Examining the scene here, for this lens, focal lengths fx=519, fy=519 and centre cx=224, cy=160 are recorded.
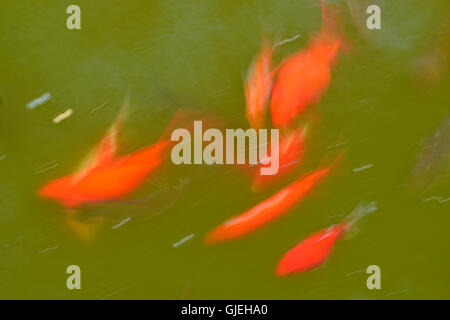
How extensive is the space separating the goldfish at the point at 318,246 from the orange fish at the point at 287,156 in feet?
0.95

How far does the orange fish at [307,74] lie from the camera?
210 cm

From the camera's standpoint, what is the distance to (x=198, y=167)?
2146mm

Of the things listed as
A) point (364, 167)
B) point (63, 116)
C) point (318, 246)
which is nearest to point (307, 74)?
point (364, 167)

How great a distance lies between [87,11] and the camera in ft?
6.88

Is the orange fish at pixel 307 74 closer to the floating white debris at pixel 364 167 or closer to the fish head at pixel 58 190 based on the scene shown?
the floating white debris at pixel 364 167

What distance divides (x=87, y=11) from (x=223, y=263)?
117 centimetres

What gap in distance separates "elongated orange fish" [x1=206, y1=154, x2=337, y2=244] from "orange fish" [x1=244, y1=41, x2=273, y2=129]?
30cm

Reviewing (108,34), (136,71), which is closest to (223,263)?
(136,71)

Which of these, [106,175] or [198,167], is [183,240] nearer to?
[198,167]

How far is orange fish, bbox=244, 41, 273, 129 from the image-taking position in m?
2.11

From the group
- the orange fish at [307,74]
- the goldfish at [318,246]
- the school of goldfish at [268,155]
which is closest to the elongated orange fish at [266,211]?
the school of goldfish at [268,155]

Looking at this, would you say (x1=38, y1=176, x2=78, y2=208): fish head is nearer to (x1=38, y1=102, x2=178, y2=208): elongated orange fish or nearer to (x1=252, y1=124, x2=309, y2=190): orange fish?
(x1=38, y1=102, x2=178, y2=208): elongated orange fish

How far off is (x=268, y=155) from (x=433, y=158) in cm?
69

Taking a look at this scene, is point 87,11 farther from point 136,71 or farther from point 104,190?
point 104,190
